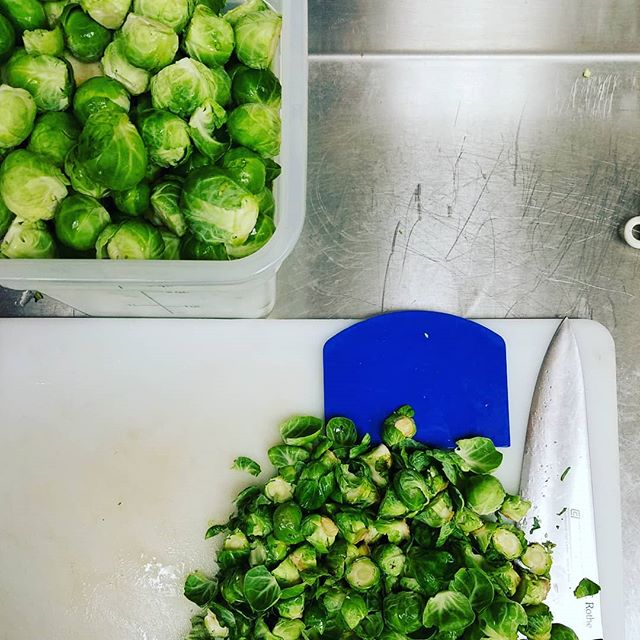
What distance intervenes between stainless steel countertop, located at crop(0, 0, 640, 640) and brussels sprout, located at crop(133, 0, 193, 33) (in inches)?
15.9

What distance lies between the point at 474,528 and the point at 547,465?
0.18 metres

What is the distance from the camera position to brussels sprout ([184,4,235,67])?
104 centimetres

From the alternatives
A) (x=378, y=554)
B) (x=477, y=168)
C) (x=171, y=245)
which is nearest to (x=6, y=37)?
(x=171, y=245)

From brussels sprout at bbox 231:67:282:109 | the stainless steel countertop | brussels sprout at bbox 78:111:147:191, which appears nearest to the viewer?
brussels sprout at bbox 78:111:147:191

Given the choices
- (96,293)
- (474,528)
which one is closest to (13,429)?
(96,293)

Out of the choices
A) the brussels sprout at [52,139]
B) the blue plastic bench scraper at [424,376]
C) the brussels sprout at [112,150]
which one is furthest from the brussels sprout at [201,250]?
the blue plastic bench scraper at [424,376]

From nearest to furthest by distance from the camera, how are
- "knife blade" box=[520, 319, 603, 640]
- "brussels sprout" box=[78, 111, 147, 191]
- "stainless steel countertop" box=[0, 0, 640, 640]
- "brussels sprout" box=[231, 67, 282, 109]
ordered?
"brussels sprout" box=[78, 111, 147, 191] → "brussels sprout" box=[231, 67, 282, 109] → "knife blade" box=[520, 319, 603, 640] → "stainless steel countertop" box=[0, 0, 640, 640]

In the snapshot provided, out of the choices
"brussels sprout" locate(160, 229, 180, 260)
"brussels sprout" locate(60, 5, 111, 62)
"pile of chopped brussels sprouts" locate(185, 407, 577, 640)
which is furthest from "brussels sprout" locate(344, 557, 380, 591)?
"brussels sprout" locate(60, 5, 111, 62)

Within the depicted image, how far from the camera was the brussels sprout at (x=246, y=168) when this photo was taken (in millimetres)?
1007

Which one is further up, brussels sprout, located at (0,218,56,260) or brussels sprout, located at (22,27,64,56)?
brussels sprout, located at (22,27,64,56)

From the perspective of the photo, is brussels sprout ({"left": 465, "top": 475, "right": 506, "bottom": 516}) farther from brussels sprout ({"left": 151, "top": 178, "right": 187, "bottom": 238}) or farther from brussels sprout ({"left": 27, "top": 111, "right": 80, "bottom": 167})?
brussels sprout ({"left": 27, "top": 111, "right": 80, "bottom": 167})

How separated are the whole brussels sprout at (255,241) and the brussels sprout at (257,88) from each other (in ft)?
0.63

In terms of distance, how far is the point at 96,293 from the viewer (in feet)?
3.64

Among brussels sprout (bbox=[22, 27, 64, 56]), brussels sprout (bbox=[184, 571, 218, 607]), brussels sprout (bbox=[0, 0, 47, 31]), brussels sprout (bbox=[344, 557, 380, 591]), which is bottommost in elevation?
brussels sprout (bbox=[184, 571, 218, 607])
